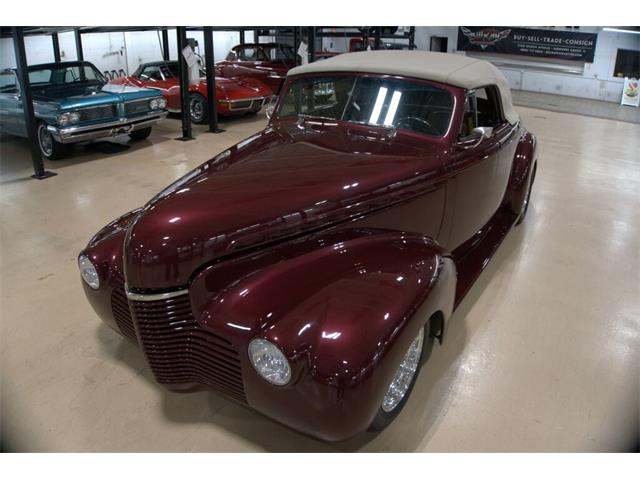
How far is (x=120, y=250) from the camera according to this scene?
2.73 m

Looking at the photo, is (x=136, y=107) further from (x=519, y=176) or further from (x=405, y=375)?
(x=405, y=375)

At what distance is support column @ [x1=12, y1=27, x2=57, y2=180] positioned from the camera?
580cm

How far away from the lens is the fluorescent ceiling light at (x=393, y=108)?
3.21 metres

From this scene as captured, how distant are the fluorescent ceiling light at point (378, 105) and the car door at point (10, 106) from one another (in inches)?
236

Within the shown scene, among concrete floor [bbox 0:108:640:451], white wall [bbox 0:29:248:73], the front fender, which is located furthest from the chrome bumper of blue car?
white wall [bbox 0:29:248:73]

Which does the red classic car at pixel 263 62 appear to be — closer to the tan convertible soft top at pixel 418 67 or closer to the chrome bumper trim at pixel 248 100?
the chrome bumper trim at pixel 248 100

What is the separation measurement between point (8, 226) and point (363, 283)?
4186 mm

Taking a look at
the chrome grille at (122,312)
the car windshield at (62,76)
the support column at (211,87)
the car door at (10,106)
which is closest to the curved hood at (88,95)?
the car windshield at (62,76)

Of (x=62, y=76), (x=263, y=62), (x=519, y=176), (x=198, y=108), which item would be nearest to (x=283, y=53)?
(x=263, y=62)

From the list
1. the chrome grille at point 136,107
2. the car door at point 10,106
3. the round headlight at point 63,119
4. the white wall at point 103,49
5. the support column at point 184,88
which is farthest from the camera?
the white wall at point 103,49

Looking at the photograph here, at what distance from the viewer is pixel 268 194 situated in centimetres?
246

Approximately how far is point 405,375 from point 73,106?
6266mm

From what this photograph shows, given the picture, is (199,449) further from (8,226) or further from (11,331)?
(8,226)
